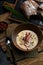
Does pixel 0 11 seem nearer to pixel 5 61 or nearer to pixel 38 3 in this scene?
pixel 38 3

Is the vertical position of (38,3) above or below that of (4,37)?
above

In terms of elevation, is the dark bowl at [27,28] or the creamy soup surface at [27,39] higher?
the dark bowl at [27,28]

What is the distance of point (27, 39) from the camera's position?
4.89 ft

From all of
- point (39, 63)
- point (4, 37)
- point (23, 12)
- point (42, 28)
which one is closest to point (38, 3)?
point (23, 12)

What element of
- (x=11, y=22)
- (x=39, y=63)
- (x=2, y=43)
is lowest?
(x=39, y=63)

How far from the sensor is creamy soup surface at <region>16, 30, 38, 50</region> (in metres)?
1.47

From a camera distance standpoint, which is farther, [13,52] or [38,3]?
[38,3]

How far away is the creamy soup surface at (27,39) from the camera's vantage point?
57.9 inches

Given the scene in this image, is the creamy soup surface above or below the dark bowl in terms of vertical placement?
below

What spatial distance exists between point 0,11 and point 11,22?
0.21 meters

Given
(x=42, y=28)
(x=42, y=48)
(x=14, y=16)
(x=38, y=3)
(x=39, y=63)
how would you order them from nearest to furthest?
(x=39, y=63), (x=42, y=48), (x=42, y=28), (x=14, y=16), (x=38, y=3)

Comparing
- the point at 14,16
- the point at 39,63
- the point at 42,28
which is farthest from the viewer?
the point at 14,16

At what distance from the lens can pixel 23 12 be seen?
5.76 ft

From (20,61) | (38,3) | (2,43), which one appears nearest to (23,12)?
(38,3)
